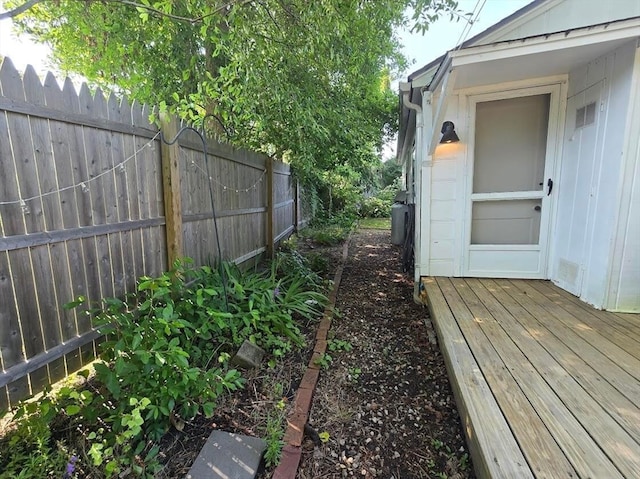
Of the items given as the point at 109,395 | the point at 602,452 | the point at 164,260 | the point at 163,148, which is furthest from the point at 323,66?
the point at 602,452

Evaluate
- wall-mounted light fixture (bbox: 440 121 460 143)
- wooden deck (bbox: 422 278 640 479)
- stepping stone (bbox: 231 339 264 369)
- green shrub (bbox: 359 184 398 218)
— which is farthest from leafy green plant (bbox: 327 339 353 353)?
green shrub (bbox: 359 184 398 218)

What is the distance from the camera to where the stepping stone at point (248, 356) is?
8.14 ft

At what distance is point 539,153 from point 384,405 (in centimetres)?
303

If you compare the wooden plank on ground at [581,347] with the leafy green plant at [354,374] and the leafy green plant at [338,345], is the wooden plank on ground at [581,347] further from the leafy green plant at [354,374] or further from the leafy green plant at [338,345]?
the leafy green plant at [338,345]

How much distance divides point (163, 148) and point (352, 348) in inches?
94.7

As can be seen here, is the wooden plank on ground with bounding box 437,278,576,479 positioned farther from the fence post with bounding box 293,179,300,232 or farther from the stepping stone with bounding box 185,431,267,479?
the fence post with bounding box 293,179,300,232

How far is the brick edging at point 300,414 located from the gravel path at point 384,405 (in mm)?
49

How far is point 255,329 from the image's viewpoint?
2928 millimetres

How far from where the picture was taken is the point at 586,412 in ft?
5.10

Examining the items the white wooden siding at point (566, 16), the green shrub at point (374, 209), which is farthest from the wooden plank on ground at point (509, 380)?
the green shrub at point (374, 209)

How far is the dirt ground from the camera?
68.3 inches

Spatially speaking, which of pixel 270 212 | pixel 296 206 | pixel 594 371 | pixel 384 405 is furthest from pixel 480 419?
pixel 296 206

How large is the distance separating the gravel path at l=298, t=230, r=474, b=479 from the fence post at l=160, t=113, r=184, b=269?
1.66 meters

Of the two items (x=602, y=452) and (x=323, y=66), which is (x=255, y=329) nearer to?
(x=602, y=452)
